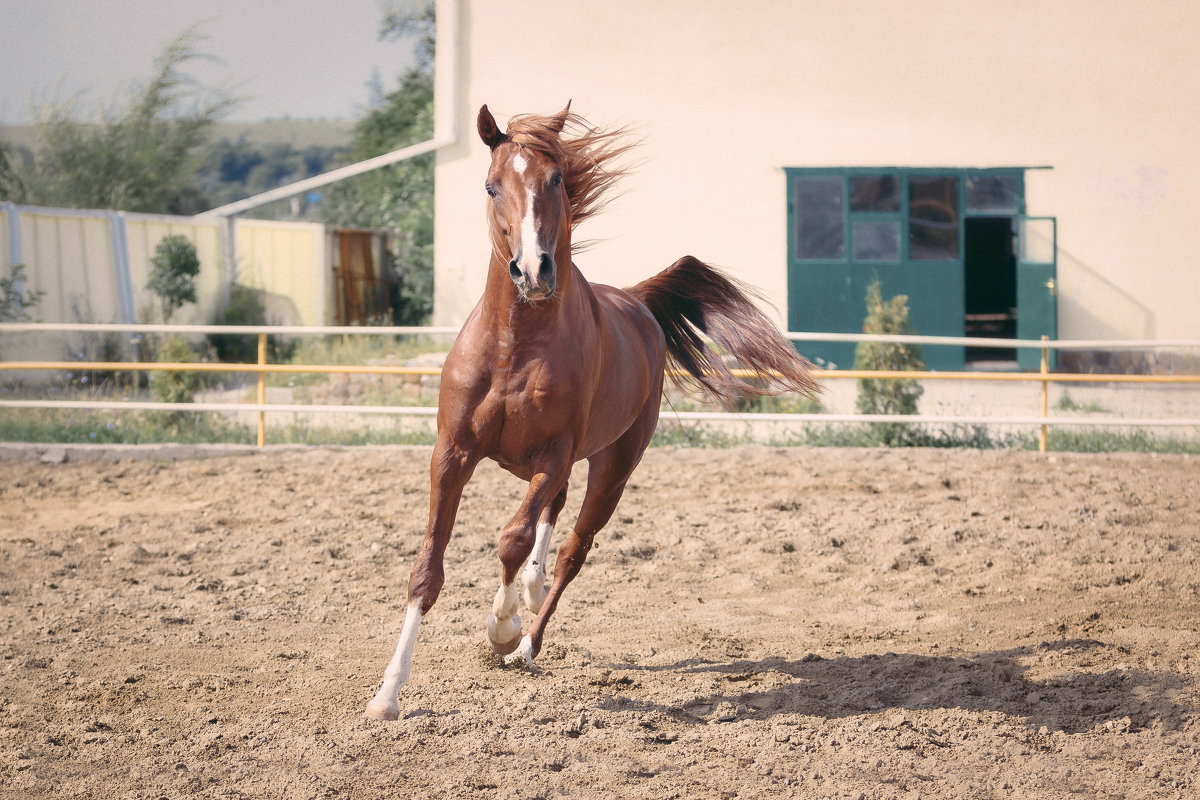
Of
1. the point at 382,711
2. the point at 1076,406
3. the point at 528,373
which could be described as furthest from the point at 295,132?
→ the point at 382,711

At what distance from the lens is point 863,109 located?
1392 centimetres

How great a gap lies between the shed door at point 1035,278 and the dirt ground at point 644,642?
5.64 m

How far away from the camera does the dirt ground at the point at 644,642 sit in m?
3.15

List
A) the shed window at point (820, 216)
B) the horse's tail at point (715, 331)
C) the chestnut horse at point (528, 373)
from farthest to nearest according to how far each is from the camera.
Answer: the shed window at point (820, 216)
the horse's tail at point (715, 331)
the chestnut horse at point (528, 373)

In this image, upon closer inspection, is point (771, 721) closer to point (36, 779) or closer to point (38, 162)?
point (36, 779)

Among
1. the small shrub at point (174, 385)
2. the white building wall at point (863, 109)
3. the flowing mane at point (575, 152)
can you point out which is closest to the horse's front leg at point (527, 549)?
the flowing mane at point (575, 152)

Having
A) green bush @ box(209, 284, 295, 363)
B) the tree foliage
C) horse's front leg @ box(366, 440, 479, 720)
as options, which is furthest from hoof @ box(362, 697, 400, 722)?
the tree foliage

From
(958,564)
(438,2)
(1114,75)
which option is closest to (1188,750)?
(958,564)

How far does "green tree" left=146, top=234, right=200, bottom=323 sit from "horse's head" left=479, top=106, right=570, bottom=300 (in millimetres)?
14291

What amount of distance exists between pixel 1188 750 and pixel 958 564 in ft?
8.55

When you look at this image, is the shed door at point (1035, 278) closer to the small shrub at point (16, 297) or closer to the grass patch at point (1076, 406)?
the grass patch at point (1076, 406)

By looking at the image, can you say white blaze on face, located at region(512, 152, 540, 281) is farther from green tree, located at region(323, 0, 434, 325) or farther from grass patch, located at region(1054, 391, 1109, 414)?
green tree, located at region(323, 0, 434, 325)

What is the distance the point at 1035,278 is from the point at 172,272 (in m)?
12.7

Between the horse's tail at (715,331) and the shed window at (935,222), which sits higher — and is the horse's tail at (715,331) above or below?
below
